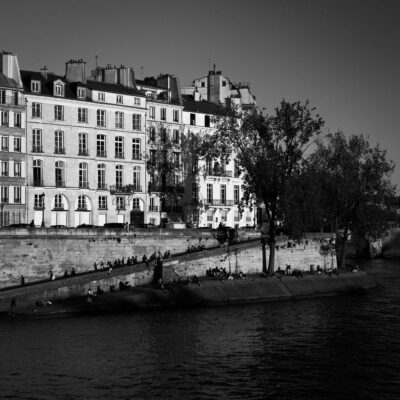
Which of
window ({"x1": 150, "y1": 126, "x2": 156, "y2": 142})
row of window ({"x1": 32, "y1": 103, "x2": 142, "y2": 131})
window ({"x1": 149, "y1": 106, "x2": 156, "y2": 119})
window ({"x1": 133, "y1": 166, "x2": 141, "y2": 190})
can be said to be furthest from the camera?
window ({"x1": 149, "y1": 106, "x2": 156, "y2": 119})

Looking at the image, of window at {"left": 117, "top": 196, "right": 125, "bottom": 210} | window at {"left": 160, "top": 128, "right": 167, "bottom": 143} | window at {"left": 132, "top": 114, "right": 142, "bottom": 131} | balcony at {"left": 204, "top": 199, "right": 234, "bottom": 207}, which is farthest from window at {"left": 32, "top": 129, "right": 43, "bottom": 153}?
balcony at {"left": 204, "top": 199, "right": 234, "bottom": 207}

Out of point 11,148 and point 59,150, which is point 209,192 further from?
point 11,148

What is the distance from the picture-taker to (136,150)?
115 metres

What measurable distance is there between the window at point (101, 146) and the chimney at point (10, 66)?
12647mm

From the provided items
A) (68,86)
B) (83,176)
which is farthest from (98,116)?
(83,176)

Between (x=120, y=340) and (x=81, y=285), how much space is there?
1942 centimetres

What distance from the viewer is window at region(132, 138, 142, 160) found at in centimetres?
11412

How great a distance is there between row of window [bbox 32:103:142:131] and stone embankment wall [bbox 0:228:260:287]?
20.1 meters

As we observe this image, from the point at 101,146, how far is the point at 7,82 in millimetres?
14806

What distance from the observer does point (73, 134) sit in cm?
10756

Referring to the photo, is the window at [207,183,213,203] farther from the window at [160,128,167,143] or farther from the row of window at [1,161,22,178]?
the row of window at [1,161,22,178]

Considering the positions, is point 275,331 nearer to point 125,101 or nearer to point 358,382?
point 358,382

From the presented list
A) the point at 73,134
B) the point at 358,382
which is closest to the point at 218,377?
the point at 358,382

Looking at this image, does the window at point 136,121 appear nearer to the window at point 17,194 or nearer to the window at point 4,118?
the window at point 4,118
